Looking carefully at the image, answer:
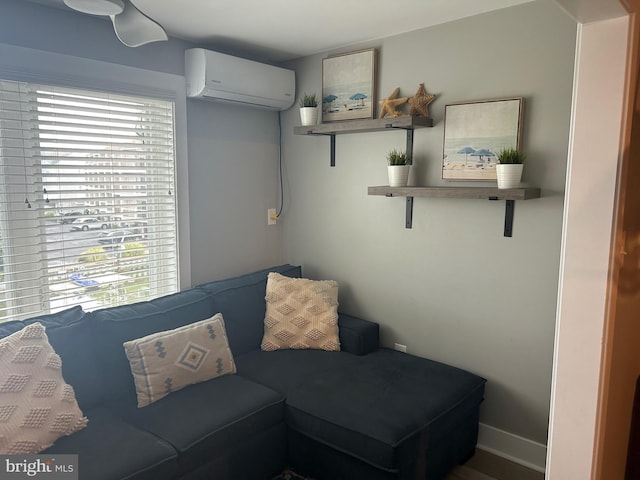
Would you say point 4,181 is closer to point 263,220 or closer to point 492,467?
point 263,220

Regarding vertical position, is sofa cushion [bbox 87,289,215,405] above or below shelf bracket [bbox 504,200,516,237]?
below

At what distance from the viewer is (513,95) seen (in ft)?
8.45

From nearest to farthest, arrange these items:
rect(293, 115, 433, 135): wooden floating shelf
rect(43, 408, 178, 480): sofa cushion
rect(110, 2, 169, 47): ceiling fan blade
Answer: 1. rect(110, 2, 169, 47): ceiling fan blade
2. rect(43, 408, 178, 480): sofa cushion
3. rect(293, 115, 433, 135): wooden floating shelf

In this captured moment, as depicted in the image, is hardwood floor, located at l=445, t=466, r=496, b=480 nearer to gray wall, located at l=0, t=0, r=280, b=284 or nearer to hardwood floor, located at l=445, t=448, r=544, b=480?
hardwood floor, located at l=445, t=448, r=544, b=480

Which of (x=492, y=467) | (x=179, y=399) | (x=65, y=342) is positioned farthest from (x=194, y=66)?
(x=492, y=467)

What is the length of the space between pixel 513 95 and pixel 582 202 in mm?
1286

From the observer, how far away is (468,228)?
2803 mm

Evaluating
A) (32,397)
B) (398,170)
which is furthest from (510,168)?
(32,397)

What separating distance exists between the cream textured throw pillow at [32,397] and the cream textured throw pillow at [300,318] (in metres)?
1.25

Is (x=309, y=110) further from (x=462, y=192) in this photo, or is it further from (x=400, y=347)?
(x=400, y=347)

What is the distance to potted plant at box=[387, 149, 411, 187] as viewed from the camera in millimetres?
2893

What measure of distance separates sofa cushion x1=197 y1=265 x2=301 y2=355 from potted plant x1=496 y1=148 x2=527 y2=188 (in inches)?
64.9

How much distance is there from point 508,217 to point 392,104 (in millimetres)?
972

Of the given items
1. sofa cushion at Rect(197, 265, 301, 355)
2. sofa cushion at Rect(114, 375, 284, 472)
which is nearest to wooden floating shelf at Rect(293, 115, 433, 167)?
sofa cushion at Rect(197, 265, 301, 355)
